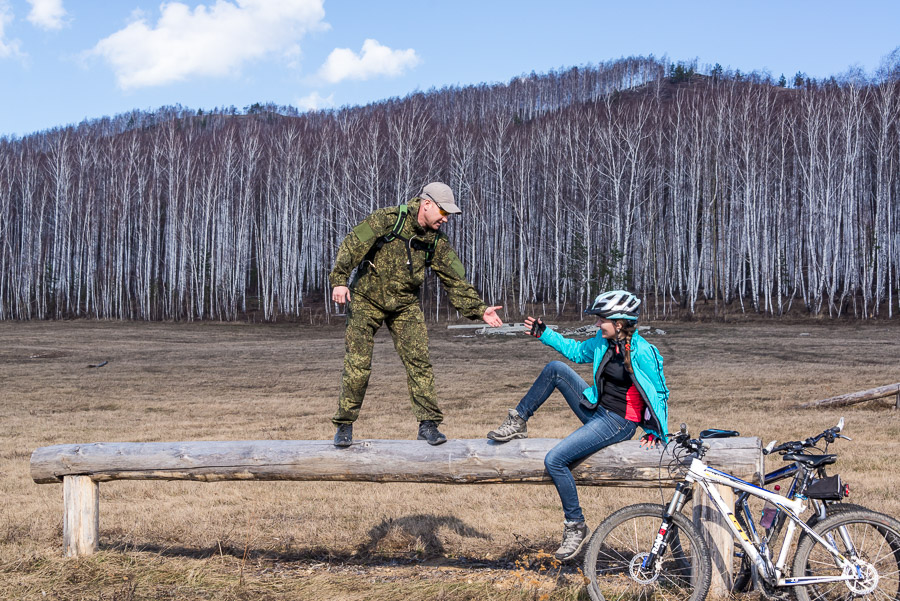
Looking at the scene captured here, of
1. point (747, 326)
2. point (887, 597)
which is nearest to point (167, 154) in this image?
point (747, 326)

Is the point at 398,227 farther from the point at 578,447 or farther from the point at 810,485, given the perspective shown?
the point at 810,485

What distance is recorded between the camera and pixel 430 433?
5.62m

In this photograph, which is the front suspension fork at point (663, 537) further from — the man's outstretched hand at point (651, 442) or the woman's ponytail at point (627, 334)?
the woman's ponytail at point (627, 334)

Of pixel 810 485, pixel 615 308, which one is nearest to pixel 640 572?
pixel 810 485

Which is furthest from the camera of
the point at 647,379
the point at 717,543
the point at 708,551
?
the point at 647,379

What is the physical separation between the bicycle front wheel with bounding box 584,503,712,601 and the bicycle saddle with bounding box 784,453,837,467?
750mm

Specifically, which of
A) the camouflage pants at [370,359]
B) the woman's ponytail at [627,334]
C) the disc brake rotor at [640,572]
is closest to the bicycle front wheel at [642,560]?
the disc brake rotor at [640,572]

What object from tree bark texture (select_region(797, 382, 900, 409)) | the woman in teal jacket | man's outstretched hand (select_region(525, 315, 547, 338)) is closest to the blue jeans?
the woman in teal jacket

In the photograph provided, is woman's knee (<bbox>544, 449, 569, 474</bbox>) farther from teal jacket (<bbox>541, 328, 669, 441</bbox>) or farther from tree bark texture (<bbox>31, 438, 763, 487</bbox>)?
teal jacket (<bbox>541, 328, 669, 441</bbox>)

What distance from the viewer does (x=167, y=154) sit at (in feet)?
206

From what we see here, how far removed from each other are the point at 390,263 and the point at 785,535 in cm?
334

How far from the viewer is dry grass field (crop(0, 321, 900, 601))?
5.45 m

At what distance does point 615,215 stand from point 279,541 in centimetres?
4559

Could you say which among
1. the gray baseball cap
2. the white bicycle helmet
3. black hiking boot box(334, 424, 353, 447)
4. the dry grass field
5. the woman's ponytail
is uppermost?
the gray baseball cap
